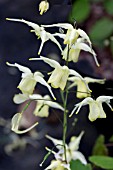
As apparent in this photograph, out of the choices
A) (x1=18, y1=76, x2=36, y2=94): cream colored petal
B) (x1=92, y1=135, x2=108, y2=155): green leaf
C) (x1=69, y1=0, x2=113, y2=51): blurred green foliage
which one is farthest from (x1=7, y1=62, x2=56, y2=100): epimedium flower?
(x1=69, y1=0, x2=113, y2=51): blurred green foliage

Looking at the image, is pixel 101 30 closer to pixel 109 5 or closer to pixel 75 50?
pixel 109 5

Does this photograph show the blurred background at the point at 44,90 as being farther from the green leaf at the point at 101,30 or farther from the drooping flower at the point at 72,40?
the drooping flower at the point at 72,40

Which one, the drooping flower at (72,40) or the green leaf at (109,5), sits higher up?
the drooping flower at (72,40)

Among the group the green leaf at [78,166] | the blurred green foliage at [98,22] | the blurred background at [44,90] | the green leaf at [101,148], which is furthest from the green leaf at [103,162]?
the blurred green foliage at [98,22]

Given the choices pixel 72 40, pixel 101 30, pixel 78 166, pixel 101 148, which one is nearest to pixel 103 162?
pixel 78 166

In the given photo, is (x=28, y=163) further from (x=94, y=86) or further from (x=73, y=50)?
(x=73, y=50)

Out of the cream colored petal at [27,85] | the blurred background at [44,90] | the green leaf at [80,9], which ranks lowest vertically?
the blurred background at [44,90]

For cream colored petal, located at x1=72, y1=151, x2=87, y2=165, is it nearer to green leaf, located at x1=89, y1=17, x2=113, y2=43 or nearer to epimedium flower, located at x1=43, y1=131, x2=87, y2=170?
epimedium flower, located at x1=43, y1=131, x2=87, y2=170

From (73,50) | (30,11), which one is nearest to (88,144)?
(30,11)

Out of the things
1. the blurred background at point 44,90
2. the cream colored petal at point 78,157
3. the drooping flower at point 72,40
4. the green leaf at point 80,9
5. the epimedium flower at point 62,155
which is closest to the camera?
the drooping flower at point 72,40
